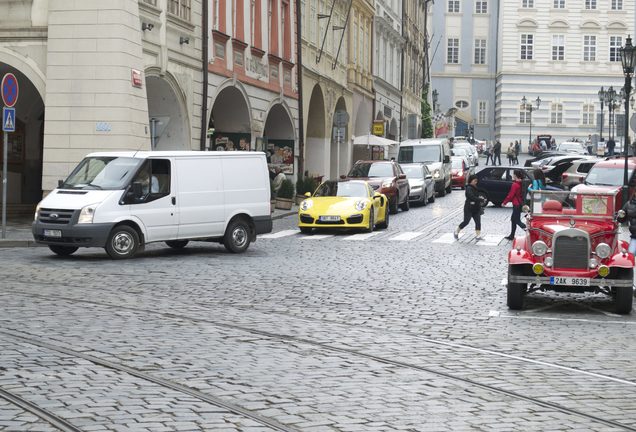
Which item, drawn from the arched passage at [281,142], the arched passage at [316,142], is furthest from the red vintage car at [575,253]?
the arched passage at [316,142]

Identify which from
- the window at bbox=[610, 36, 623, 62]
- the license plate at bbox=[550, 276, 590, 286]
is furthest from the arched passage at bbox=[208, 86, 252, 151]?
the window at bbox=[610, 36, 623, 62]

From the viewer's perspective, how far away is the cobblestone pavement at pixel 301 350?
26.3 ft

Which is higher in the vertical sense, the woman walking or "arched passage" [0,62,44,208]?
"arched passage" [0,62,44,208]

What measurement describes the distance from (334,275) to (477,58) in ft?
332

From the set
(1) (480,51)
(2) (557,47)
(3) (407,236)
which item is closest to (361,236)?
(3) (407,236)

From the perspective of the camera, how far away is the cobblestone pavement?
316 inches

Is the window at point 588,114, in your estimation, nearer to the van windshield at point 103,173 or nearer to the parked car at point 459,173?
the parked car at point 459,173

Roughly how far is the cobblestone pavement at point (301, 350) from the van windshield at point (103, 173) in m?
1.75

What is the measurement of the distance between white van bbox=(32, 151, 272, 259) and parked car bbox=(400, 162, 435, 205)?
19.5m

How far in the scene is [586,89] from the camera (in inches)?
4345

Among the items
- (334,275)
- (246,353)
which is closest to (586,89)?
(334,275)

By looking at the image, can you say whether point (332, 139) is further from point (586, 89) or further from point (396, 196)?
point (586, 89)

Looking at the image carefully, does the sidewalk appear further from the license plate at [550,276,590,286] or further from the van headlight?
the license plate at [550,276,590,286]

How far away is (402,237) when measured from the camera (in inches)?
1115
